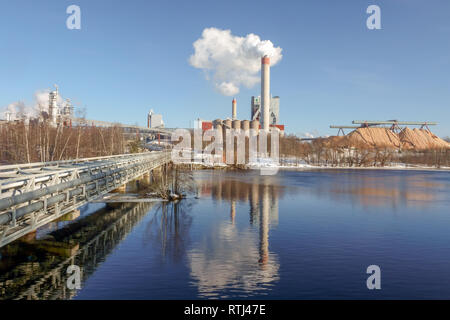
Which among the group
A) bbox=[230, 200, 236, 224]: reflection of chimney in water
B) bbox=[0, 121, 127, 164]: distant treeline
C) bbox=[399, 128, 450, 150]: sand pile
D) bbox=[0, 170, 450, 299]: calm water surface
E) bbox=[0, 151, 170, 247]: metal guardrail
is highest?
bbox=[399, 128, 450, 150]: sand pile

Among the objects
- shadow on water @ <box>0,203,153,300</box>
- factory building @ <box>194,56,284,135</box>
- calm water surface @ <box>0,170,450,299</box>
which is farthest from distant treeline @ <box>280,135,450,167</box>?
shadow on water @ <box>0,203,153,300</box>

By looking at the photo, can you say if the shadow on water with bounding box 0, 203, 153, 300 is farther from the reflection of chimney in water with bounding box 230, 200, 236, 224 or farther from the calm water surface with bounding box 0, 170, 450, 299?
the reflection of chimney in water with bounding box 230, 200, 236, 224

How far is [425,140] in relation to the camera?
161250mm

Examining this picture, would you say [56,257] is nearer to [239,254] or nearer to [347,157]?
[239,254]

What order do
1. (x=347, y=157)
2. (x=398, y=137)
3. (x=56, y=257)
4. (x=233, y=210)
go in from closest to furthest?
1. (x=56, y=257)
2. (x=233, y=210)
3. (x=347, y=157)
4. (x=398, y=137)

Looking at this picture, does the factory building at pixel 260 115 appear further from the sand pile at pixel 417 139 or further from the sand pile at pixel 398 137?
the sand pile at pixel 417 139

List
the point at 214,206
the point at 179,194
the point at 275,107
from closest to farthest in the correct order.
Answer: the point at 214,206 < the point at 179,194 < the point at 275,107

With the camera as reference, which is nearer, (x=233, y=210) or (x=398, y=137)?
(x=233, y=210)

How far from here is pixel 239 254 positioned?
49.6ft

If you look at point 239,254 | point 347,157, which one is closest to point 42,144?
point 239,254

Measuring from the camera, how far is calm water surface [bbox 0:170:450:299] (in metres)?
11.4
